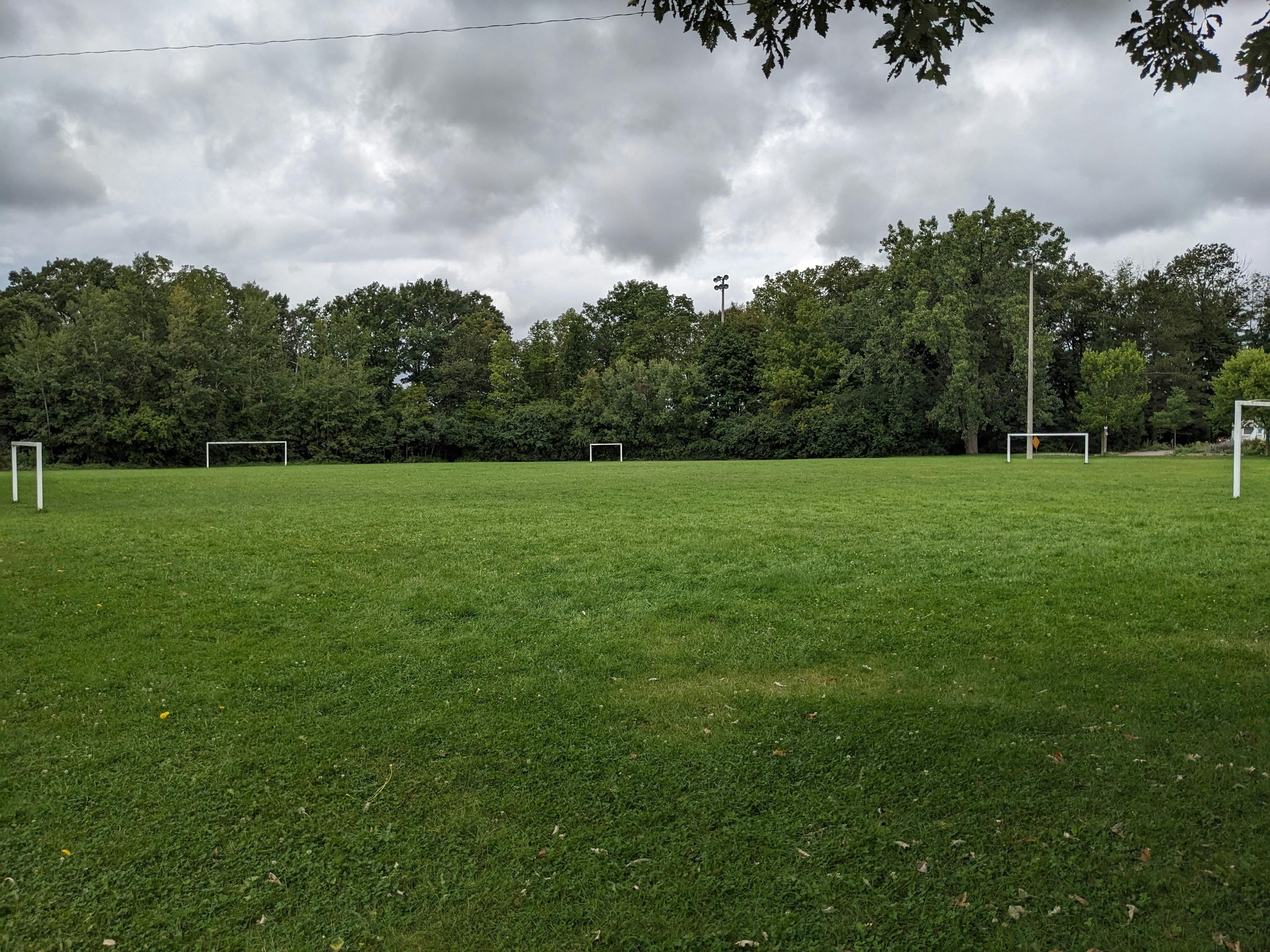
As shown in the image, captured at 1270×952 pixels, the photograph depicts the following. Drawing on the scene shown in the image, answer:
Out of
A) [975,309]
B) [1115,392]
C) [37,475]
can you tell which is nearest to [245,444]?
[37,475]

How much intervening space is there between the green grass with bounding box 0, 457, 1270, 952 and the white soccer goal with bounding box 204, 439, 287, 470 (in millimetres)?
33624

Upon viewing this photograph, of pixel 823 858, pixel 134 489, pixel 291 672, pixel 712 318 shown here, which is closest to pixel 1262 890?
pixel 823 858

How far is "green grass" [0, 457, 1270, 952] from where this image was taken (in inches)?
115

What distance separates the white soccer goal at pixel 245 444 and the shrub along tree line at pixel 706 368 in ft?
1.82

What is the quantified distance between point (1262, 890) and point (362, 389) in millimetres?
51920

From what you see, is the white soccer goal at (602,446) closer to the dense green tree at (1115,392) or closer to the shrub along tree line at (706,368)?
the shrub along tree line at (706,368)

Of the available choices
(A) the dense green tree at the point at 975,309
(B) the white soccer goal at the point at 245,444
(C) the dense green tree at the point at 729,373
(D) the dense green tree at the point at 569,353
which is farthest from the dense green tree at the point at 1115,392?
(B) the white soccer goal at the point at 245,444

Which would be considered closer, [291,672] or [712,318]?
[291,672]

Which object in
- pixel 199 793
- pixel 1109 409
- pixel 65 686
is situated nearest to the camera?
pixel 199 793

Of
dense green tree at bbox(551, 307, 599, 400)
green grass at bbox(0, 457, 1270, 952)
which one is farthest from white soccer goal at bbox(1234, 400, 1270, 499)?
dense green tree at bbox(551, 307, 599, 400)

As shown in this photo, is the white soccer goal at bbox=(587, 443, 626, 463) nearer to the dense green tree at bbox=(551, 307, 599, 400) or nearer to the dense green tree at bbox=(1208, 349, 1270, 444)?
the dense green tree at bbox=(551, 307, 599, 400)

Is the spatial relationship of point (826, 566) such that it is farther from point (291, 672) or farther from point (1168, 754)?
point (291, 672)

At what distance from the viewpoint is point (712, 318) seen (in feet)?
219

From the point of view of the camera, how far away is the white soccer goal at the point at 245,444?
1592 inches
